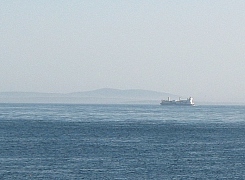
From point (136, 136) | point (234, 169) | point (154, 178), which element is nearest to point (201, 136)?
point (136, 136)

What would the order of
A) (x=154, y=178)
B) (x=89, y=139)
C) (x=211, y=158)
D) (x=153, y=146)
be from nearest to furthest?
(x=154, y=178)
(x=211, y=158)
(x=153, y=146)
(x=89, y=139)

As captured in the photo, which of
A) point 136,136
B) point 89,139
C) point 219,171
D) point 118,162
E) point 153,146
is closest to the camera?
point 219,171

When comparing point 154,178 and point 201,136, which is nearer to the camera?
point 154,178

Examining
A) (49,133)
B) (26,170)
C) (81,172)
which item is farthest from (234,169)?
(49,133)

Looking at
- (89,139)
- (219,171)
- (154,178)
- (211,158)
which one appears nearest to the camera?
(154,178)

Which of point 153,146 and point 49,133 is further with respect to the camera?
point 49,133

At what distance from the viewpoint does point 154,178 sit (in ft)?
206

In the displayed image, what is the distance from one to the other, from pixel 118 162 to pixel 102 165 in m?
3.17

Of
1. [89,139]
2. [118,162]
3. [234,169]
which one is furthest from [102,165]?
[89,139]

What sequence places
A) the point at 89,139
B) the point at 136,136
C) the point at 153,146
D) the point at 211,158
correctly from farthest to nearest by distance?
1. the point at 136,136
2. the point at 89,139
3. the point at 153,146
4. the point at 211,158

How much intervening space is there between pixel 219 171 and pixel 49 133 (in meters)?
55.2

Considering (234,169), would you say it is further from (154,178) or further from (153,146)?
(153,146)

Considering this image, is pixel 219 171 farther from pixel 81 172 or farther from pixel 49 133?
pixel 49 133

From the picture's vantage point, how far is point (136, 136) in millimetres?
113812
